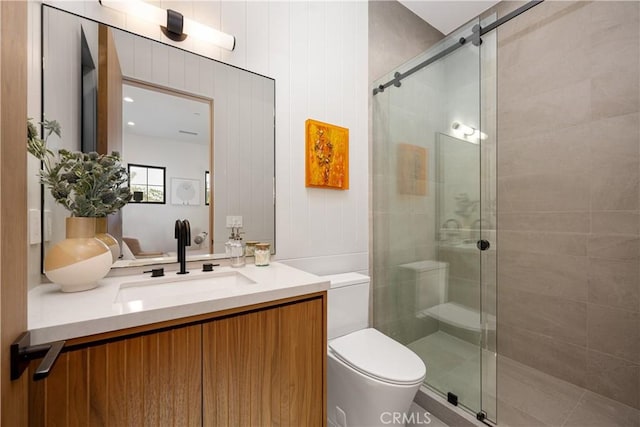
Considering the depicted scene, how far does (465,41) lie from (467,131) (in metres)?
0.48

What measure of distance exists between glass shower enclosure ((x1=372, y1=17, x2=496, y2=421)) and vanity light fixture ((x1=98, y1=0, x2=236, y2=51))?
3.71 feet

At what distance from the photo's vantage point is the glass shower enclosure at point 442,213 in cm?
143

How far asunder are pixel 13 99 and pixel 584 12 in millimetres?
2752

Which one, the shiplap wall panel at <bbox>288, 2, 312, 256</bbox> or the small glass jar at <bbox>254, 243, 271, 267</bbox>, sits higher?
the shiplap wall panel at <bbox>288, 2, 312, 256</bbox>

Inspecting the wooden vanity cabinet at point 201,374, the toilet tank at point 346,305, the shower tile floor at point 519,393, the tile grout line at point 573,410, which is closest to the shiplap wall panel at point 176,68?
the wooden vanity cabinet at point 201,374

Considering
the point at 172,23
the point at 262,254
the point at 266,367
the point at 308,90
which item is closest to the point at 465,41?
the point at 308,90

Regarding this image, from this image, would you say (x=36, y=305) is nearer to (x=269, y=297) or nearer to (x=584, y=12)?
(x=269, y=297)

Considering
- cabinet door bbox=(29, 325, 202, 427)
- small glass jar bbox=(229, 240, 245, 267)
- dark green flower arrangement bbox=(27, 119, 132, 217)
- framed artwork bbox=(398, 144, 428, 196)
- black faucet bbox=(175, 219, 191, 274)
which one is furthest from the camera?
framed artwork bbox=(398, 144, 428, 196)

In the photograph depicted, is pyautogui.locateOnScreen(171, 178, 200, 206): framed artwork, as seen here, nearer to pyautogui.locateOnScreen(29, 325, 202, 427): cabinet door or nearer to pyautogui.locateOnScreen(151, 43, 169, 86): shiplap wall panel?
pyautogui.locateOnScreen(151, 43, 169, 86): shiplap wall panel

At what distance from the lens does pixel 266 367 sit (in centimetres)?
91

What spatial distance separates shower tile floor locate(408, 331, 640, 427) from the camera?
145 centimetres

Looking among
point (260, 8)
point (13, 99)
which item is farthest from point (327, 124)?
point (13, 99)

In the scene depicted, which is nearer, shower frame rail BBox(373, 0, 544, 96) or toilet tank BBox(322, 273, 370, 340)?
shower frame rail BBox(373, 0, 544, 96)

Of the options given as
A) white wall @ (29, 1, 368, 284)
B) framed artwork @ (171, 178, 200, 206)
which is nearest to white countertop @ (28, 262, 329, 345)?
framed artwork @ (171, 178, 200, 206)
